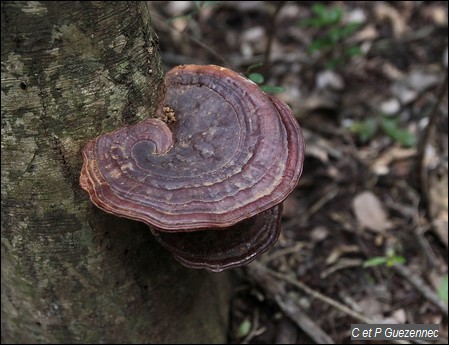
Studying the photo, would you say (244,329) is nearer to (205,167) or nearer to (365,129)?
(205,167)

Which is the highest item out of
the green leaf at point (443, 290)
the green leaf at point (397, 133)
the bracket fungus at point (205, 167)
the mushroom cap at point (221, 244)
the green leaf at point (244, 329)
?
the bracket fungus at point (205, 167)

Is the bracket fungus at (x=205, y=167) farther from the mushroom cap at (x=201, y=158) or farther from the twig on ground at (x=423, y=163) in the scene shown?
the twig on ground at (x=423, y=163)

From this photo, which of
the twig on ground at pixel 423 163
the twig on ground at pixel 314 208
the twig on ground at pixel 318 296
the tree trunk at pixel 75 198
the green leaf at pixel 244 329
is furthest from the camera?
the twig on ground at pixel 314 208

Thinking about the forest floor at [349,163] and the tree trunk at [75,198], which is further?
the forest floor at [349,163]

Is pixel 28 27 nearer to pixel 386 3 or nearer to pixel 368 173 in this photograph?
pixel 368 173

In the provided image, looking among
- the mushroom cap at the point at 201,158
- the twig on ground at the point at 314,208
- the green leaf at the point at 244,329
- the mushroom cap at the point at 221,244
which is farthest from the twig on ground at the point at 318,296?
the mushroom cap at the point at 201,158

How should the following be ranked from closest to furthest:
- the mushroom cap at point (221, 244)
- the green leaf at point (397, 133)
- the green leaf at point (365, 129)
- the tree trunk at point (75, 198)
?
the tree trunk at point (75, 198) → the mushroom cap at point (221, 244) → the green leaf at point (397, 133) → the green leaf at point (365, 129)
